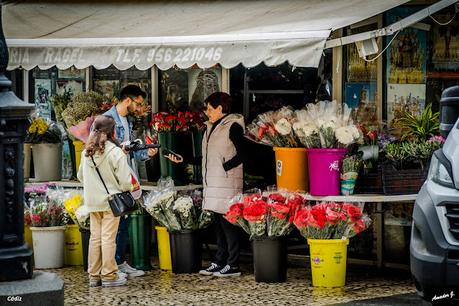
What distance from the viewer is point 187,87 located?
13578 mm

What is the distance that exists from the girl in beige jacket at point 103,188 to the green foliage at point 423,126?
9.61 feet

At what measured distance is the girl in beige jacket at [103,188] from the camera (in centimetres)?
1116

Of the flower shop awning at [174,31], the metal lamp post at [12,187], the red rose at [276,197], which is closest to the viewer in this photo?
the metal lamp post at [12,187]

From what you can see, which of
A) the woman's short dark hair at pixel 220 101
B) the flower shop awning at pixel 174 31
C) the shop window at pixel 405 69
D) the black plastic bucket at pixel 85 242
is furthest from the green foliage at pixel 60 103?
the shop window at pixel 405 69

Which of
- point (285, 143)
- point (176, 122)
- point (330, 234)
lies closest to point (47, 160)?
point (176, 122)

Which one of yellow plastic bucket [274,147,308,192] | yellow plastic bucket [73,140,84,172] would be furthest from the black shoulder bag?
yellow plastic bucket [73,140,84,172]

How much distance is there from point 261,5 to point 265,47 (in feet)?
5.33

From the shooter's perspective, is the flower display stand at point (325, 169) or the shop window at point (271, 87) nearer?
the flower display stand at point (325, 169)

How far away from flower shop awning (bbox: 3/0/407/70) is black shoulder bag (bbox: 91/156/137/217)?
4.49 ft

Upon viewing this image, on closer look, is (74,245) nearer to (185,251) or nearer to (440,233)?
(185,251)

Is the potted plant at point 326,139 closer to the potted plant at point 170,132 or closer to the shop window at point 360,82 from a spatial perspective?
the shop window at point 360,82

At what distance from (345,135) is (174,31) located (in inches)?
87.4

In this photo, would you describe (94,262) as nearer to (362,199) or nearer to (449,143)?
(362,199)

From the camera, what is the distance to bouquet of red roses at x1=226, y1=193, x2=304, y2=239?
11344 mm
